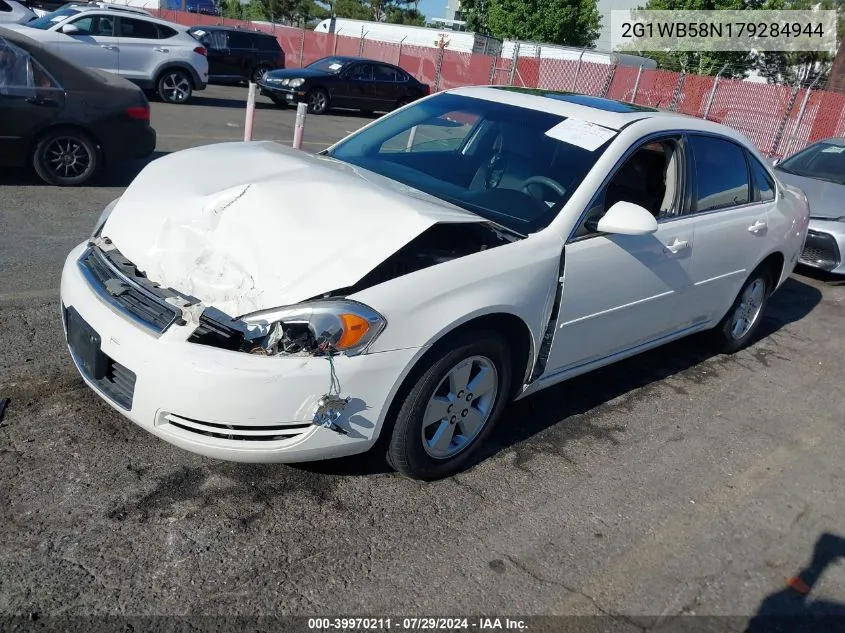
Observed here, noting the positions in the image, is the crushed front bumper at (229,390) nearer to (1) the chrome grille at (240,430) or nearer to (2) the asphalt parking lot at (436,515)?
(1) the chrome grille at (240,430)

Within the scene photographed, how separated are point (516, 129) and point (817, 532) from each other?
2585 mm

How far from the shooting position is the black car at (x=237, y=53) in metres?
20.8

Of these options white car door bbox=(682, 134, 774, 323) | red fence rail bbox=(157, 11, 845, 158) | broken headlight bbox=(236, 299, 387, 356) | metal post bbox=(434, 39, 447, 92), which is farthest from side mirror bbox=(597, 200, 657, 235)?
metal post bbox=(434, 39, 447, 92)

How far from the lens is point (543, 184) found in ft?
13.2

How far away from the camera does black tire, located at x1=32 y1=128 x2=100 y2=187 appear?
7.61 metres

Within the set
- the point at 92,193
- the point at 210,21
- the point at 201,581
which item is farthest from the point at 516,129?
the point at 210,21

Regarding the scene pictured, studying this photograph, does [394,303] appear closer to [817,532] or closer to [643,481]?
[643,481]

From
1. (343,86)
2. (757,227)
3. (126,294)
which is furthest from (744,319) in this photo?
(343,86)

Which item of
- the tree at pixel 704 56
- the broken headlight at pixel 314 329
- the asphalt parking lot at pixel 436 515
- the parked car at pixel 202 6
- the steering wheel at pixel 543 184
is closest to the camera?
the asphalt parking lot at pixel 436 515

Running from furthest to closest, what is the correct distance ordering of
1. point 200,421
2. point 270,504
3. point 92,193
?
point 92,193 < point 270,504 < point 200,421

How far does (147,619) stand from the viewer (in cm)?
254

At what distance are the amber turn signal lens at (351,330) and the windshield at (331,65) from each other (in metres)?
17.8

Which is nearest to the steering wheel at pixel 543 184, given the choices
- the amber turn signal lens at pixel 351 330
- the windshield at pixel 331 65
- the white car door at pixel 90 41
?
the amber turn signal lens at pixel 351 330

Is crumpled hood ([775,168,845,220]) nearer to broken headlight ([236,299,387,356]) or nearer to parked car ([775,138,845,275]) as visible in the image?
parked car ([775,138,845,275])
